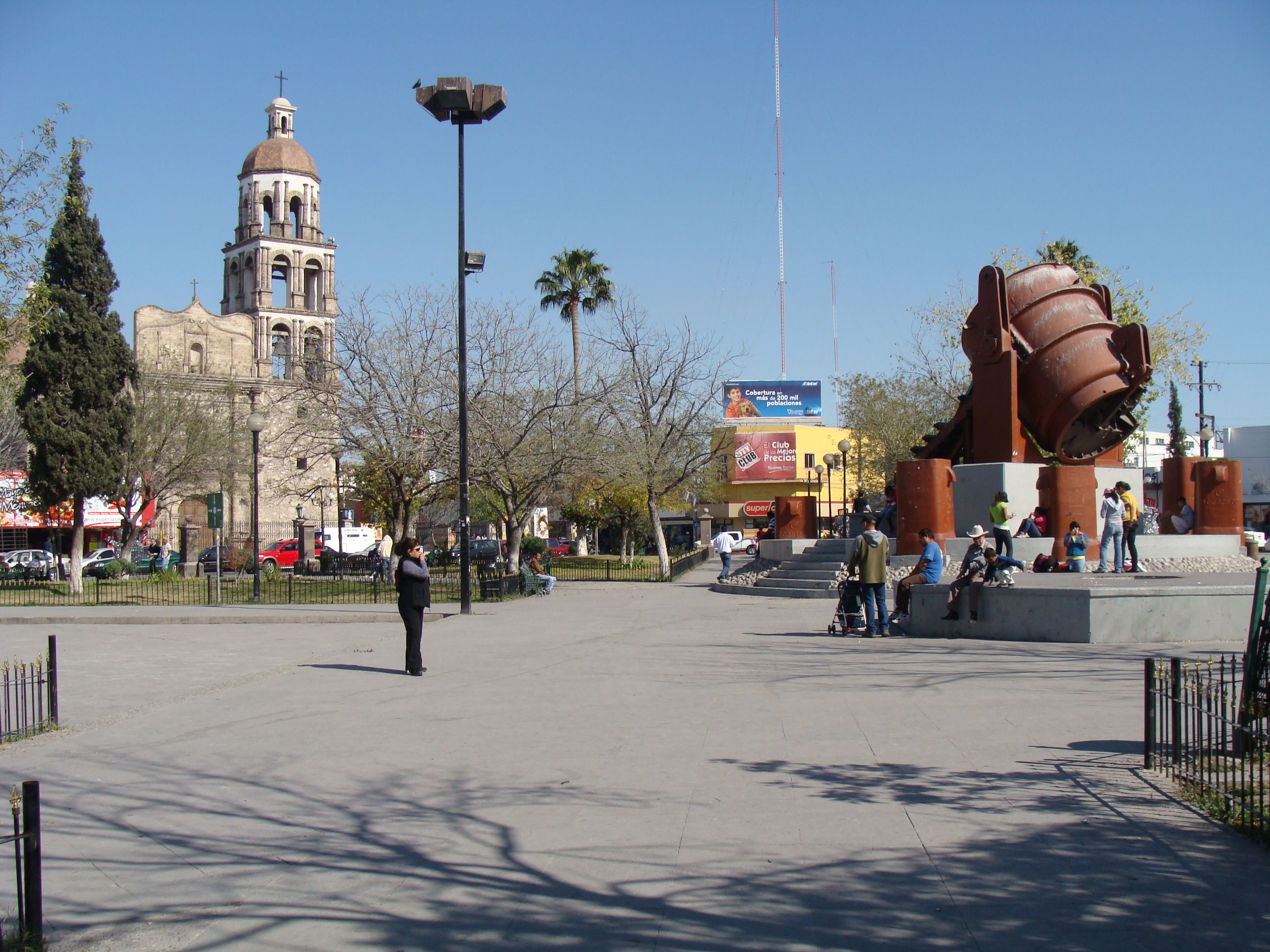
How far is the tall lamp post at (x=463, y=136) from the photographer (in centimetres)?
1961

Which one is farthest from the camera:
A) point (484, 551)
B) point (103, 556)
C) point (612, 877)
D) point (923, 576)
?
point (484, 551)

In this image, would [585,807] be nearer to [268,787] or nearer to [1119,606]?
[268,787]

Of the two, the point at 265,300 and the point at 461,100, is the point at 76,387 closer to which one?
the point at 461,100

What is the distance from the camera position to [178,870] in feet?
17.9

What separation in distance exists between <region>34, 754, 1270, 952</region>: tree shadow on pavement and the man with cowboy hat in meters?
7.96

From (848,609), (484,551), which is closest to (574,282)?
(484,551)

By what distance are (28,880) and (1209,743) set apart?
631 cm

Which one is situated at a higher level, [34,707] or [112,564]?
[112,564]

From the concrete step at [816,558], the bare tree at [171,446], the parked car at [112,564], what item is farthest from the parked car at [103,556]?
the concrete step at [816,558]

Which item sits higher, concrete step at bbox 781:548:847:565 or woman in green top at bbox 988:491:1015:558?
woman in green top at bbox 988:491:1015:558

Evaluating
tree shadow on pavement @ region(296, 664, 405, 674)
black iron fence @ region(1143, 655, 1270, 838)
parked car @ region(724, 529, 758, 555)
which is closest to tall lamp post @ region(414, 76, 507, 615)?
tree shadow on pavement @ region(296, 664, 405, 674)

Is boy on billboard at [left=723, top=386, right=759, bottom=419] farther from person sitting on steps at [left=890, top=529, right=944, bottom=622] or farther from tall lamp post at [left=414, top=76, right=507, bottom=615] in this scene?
person sitting on steps at [left=890, top=529, right=944, bottom=622]

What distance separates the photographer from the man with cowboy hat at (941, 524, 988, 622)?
14570 mm

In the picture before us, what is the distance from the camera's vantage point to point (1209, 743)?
6.37 meters
